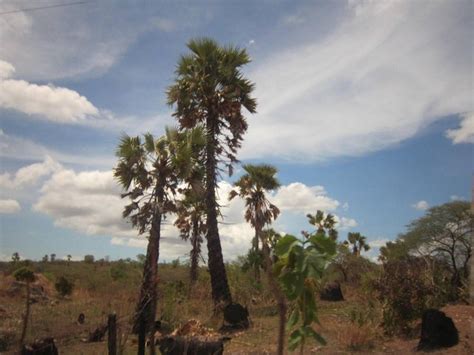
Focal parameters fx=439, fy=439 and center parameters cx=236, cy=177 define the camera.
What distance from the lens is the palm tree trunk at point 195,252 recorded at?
23922 mm

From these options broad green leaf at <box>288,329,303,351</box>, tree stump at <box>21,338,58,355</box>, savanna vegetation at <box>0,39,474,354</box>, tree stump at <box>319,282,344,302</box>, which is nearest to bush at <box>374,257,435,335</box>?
savanna vegetation at <box>0,39,474,354</box>

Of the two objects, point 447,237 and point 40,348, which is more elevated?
point 447,237

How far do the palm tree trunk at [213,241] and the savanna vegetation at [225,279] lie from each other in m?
0.04

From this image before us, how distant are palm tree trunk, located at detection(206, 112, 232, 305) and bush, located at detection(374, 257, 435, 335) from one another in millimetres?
6398

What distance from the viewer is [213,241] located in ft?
57.7

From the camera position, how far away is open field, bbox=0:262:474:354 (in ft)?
36.1

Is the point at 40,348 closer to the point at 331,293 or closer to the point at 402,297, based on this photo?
the point at 402,297

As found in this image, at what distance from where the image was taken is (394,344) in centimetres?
1138

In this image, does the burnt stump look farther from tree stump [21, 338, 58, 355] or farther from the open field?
tree stump [21, 338, 58, 355]

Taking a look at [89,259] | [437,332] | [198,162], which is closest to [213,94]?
[198,162]

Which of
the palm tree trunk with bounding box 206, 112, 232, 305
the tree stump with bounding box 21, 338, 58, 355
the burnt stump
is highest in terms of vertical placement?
the palm tree trunk with bounding box 206, 112, 232, 305

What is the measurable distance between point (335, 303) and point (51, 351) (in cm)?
1434

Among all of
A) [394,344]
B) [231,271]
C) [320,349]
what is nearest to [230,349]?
[320,349]

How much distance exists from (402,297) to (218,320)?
631cm
